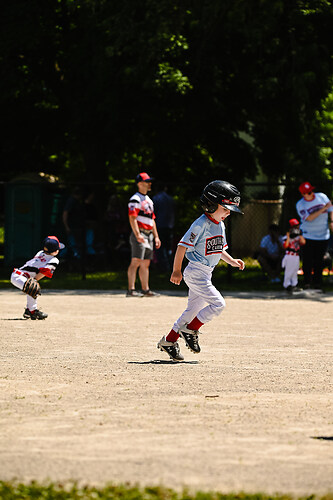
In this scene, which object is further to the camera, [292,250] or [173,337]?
[292,250]

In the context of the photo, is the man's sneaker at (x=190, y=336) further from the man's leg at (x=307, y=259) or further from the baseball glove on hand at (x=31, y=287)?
the man's leg at (x=307, y=259)

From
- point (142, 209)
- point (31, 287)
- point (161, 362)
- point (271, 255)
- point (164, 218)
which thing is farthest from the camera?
point (271, 255)

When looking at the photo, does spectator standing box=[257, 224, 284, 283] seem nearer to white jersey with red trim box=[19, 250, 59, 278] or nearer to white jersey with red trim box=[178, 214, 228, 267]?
white jersey with red trim box=[19, 250, 59, 278]

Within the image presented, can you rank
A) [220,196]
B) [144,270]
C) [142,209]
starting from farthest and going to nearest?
[144,270] < [142,209] < [220,196]

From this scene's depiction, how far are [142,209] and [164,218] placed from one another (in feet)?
16.4

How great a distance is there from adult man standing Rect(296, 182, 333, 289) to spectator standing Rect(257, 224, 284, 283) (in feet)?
11.7

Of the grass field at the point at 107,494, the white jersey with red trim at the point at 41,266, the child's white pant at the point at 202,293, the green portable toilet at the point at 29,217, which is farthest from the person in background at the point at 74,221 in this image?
the grass field at the point at 107,494

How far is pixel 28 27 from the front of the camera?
23.9 metres

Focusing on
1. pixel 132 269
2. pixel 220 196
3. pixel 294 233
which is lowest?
pixel 132 269

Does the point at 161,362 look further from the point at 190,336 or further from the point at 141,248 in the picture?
the point at 141,248

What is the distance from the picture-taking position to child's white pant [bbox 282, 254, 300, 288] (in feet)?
54.6

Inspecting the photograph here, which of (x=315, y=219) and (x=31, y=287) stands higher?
(x=315, y=219)

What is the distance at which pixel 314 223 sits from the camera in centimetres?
1677

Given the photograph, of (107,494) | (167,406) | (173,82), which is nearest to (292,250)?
(173,82)
